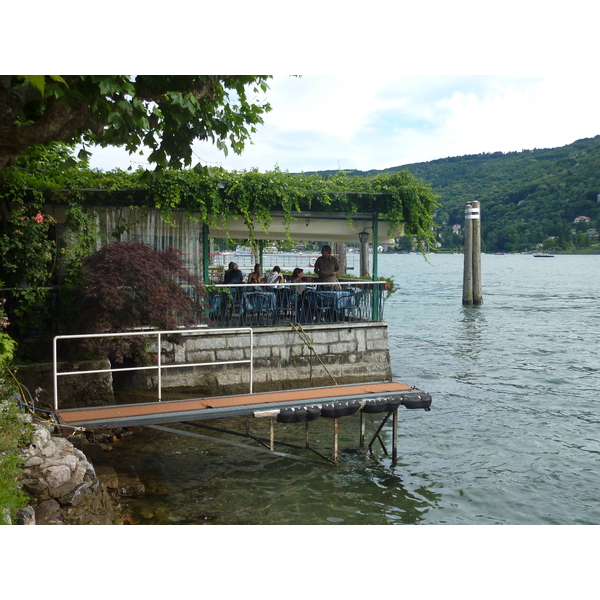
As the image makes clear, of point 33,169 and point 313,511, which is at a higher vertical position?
point 33,169

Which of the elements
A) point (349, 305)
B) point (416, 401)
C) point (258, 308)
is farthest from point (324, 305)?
point (416, 401)

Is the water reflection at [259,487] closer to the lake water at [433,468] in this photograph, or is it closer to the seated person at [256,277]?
the lake water at [433,468]

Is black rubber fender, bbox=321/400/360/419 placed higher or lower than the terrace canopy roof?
lower

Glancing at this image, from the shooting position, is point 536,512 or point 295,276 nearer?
point 536,512

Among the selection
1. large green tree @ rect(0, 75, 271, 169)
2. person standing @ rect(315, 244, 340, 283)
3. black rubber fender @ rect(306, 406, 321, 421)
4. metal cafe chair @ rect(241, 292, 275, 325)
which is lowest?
black rubber fender @ rect(306, 406, 321, 421)

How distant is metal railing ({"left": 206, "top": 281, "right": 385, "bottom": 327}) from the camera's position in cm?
1223

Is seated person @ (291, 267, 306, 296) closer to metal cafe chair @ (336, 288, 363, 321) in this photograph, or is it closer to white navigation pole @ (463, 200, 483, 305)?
metal cafe chair @ (336, 288, 363, 321)

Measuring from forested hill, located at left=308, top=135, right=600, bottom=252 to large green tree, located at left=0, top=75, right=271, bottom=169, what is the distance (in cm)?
8078

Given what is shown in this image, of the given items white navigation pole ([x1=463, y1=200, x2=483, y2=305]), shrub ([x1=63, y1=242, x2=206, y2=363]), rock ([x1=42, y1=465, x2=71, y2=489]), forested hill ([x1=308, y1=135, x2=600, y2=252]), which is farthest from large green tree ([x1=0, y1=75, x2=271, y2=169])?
forested hill ([x1=308, y1=135, x2=600, y2=252])

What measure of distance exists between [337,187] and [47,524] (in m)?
8.60

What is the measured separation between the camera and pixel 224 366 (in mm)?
11859

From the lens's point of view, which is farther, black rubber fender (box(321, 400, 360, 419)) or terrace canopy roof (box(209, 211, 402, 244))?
terrace canopy roof (box(209, 211, 402, 244))
